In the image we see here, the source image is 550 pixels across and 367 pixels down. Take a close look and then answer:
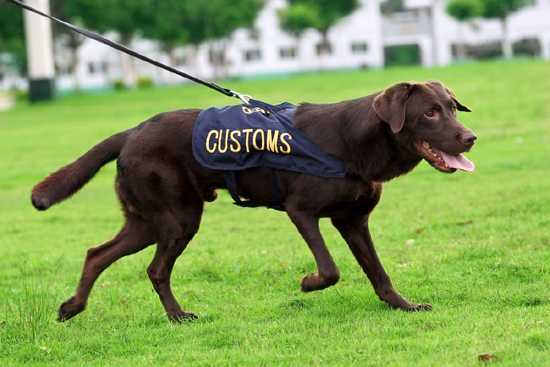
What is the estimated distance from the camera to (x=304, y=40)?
2891 inches

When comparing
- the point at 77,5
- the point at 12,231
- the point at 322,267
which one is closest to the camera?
the point at 322,267

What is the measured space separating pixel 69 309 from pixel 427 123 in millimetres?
2878

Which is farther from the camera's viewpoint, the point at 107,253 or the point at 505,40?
the point at 505,40

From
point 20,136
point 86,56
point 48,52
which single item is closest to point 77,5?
point 48,52

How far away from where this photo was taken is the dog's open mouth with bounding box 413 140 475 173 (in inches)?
195

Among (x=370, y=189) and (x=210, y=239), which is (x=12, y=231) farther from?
(x=370, y=189)

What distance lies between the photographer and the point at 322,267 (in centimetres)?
513

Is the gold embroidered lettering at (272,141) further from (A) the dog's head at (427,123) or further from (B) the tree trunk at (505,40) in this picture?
(B) the tree trunk at (505,40)

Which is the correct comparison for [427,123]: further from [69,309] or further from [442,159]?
[69,309]

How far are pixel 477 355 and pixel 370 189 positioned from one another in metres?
1.51

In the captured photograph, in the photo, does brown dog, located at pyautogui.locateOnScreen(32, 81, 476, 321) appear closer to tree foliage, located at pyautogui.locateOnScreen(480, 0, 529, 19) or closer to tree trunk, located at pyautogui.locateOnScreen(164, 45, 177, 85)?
tree trunk, located at pyautogui.locateOnScreen(164, 45, 177, 85)

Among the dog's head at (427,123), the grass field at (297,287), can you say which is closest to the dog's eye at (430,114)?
the dog's head at (427,123)

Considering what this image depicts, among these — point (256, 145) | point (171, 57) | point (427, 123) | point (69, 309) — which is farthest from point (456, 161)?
point (171, 57)

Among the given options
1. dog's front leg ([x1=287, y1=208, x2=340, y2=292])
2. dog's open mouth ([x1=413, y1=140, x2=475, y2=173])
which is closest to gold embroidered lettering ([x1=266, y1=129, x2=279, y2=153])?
dog's front leg ([x1=287, y1=208, x2=340, y2=292])
